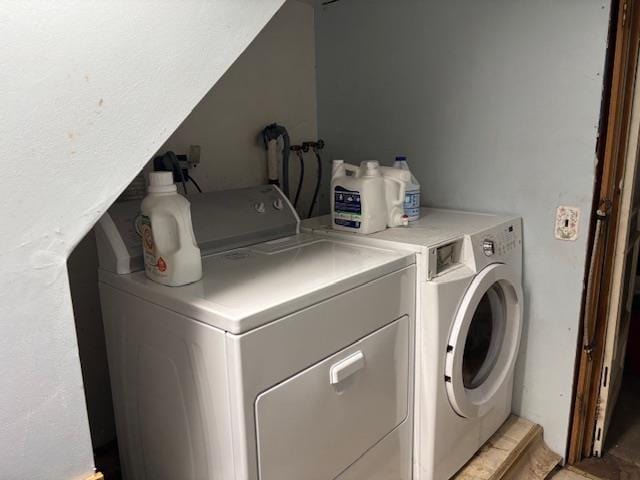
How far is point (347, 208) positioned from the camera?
179 cm

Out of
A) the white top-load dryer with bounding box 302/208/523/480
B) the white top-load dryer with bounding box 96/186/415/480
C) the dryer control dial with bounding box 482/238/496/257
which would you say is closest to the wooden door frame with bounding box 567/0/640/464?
the white top-load dryer with bounding box 302/208/523/480

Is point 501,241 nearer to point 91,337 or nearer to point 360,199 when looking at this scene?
point 360,199

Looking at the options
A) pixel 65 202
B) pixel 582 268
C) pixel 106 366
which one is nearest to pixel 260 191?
pixel 106 366

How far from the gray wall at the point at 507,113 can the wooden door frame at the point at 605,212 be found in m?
0.03

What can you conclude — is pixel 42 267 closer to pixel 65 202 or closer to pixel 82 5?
pixel 65 202

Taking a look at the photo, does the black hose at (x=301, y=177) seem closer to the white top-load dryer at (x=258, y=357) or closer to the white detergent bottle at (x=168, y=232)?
the white top-load dryer at (x=258, y=357)

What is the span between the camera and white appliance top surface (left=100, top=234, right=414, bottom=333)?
1142 millimetres

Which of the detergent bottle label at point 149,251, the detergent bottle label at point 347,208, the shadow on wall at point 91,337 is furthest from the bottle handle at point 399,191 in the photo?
the shadow on wall at point 91,337

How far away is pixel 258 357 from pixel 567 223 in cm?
133

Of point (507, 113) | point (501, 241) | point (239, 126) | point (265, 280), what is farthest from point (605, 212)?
point (239, 126)

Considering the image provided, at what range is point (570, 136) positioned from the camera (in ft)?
5.88

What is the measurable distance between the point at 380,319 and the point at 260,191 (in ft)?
2.39

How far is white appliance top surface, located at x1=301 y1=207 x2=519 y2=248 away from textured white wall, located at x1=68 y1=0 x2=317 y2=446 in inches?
17.4

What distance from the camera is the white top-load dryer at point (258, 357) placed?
1.16 metres
